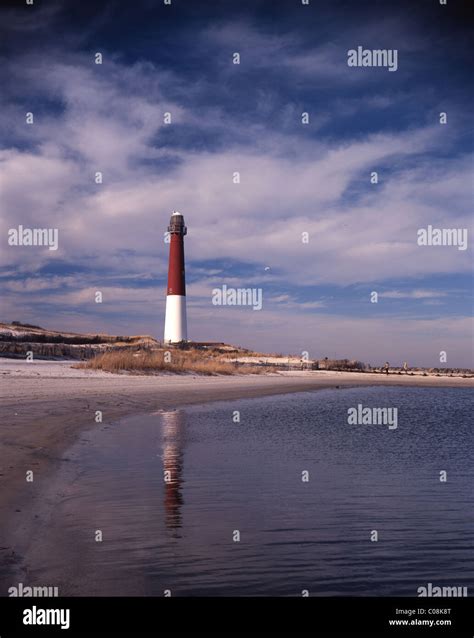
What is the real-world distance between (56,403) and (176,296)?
33335 mm

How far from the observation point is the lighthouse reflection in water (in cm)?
630

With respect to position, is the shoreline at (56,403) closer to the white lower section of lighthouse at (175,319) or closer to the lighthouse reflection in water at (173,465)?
the lighthouse reflection in water at (173,465)

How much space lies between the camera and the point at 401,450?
447 inches

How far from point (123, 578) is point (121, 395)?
14.7m

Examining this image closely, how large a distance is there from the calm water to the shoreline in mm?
480

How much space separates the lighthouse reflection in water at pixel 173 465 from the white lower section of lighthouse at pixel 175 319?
3234 cm

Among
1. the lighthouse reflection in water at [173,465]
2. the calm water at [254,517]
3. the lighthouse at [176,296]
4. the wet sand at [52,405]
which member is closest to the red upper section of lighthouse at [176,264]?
the lighthouse at [176,296]

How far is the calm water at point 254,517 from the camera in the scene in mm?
4609

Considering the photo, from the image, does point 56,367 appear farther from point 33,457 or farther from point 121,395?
point 33,457

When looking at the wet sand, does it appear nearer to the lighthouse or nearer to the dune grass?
the dune grass

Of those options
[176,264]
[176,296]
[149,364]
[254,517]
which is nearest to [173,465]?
[254,517]

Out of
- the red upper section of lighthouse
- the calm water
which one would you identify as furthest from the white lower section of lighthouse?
the calm water

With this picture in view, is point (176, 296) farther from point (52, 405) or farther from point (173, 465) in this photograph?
point (173, 465)
